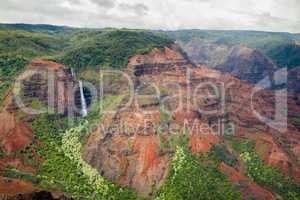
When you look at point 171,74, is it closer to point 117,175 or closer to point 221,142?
point 221,142

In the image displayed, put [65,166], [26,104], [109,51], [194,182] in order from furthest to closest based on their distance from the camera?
[109,51]
[26,104]
[65,166]
[194,182]

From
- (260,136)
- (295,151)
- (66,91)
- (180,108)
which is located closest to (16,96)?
(66,91)

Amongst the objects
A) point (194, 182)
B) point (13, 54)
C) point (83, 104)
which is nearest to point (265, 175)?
point (194, 182)

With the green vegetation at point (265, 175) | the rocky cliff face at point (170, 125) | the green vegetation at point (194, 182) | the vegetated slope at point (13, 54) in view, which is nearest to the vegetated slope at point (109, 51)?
the rocky cliff face at point (170, 125)

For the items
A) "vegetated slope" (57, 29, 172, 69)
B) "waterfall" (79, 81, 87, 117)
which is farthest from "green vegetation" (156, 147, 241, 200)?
"vegetated slope" (57, 29, 172, 69)

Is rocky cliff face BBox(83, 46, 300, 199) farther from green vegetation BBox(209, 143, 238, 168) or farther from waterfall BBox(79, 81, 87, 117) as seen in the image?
waterfall BBox(79, 81, 87, 117)

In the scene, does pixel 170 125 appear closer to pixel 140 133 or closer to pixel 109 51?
pixel 140 133
